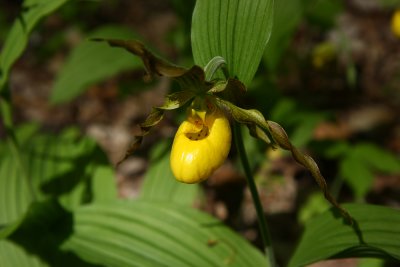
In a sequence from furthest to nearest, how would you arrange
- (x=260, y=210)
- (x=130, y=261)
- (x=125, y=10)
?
(x=125, y=10), (x=130, y=261), (x=260, y=210)

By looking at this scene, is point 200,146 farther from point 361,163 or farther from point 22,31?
point 361,163

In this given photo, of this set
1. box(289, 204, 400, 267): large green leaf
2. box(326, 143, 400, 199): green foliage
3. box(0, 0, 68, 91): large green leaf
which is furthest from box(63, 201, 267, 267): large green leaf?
box(326, 143, 400, 199): green foliage

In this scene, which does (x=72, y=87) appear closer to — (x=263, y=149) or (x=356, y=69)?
(x=263, y=149)

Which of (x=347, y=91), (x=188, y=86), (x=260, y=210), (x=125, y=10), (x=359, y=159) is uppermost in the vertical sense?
(x=188, y=86)

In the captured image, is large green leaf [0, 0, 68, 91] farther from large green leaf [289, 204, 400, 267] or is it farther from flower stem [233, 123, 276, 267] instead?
large green leaf [289, 204, 400, 267]

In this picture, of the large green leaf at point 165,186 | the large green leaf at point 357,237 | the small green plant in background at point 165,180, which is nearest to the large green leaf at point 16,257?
the small green plant in background at point 165,180

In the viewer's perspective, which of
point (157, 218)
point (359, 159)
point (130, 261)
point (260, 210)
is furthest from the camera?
point (359, 159)

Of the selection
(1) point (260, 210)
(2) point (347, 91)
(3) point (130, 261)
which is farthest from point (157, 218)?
(2) point (347, 91)
